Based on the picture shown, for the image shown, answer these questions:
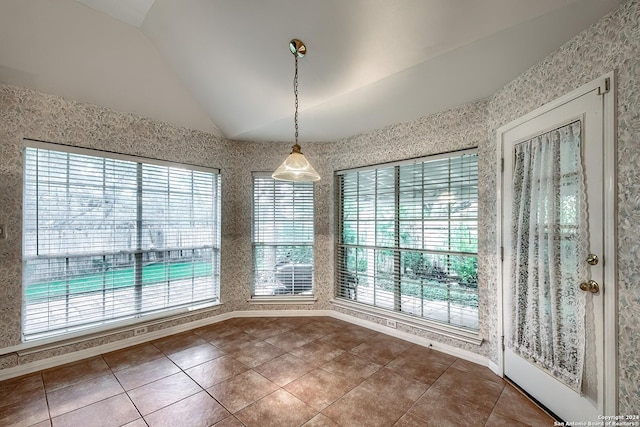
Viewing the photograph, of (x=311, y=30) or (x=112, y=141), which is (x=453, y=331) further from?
(x=112, y=141)

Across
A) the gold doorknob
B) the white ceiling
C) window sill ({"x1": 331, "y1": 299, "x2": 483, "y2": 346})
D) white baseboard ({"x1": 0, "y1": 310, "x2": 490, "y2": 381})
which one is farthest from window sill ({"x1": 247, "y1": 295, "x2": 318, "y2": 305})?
the gold doorknob

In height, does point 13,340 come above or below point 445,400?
above

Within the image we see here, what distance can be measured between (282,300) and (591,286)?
11.0 feet

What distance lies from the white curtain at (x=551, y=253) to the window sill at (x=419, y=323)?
0.49 m

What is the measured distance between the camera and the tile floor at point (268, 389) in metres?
1.93

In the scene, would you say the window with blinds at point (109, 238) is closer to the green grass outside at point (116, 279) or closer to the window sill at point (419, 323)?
the green grass outside at point (116, 279)

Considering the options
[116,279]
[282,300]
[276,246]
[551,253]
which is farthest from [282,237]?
[551,253]

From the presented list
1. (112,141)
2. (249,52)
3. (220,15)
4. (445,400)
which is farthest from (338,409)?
(112,141)

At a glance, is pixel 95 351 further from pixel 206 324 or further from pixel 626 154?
pixel 626 154

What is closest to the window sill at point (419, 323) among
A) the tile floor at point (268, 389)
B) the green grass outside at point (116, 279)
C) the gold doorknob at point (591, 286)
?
the tile floor at point (268, 389)

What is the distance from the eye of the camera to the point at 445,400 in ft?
6.97

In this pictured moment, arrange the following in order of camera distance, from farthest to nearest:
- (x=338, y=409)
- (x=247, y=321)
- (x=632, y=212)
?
(x=247, y=321) < (x=338, y=409) < (x=632, y=212)

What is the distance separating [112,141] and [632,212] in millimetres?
4348

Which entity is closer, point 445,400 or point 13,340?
point 445,400
